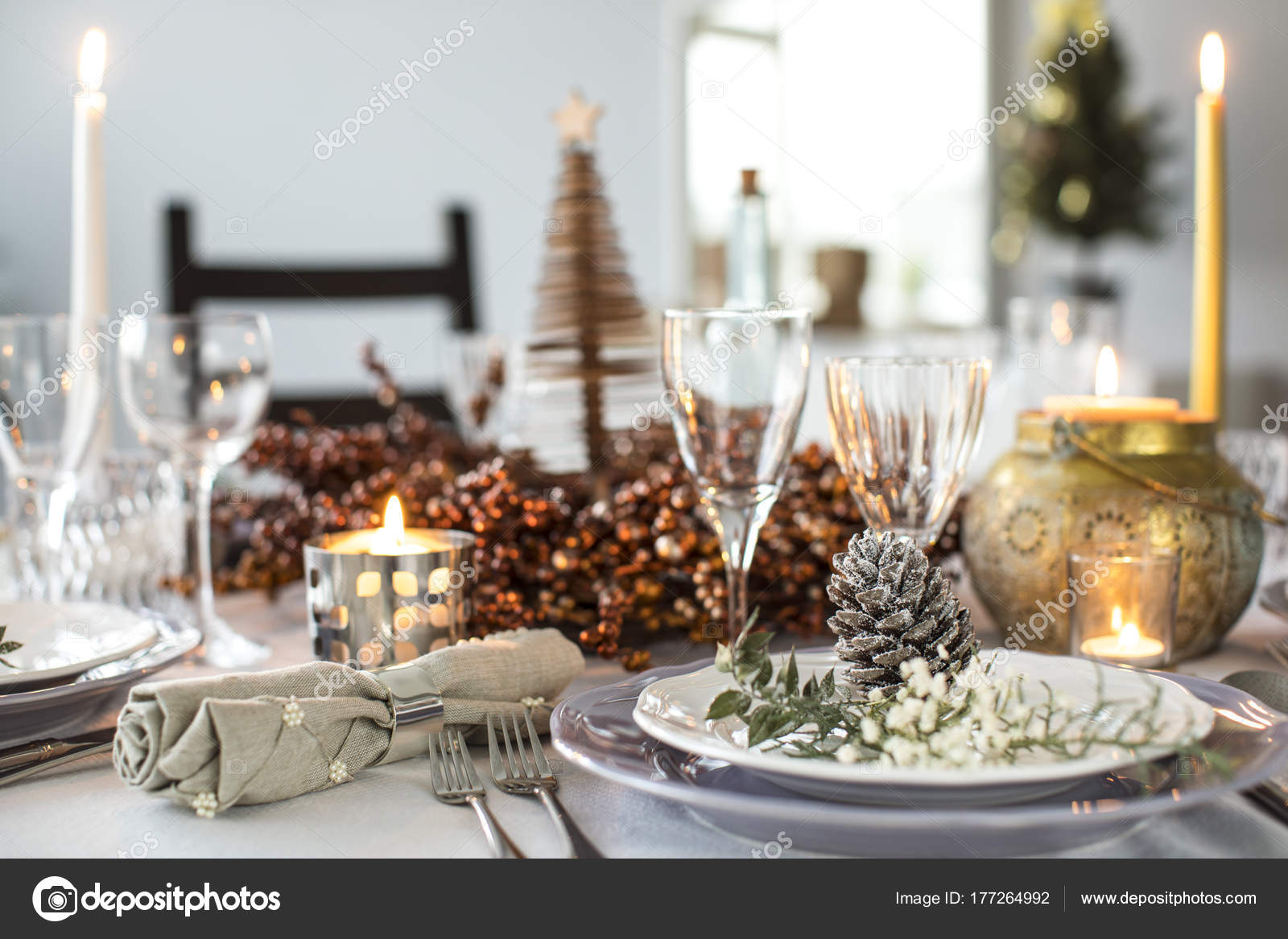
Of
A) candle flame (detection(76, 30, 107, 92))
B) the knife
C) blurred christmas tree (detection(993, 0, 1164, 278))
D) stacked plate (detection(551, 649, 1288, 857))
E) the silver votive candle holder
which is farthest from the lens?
blurred christmas tree (detection(993, 0, 1164, 278))

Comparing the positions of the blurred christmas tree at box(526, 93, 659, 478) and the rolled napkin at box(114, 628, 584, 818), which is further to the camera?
the blurred christmas tree at box(526, 93, 659, 478)

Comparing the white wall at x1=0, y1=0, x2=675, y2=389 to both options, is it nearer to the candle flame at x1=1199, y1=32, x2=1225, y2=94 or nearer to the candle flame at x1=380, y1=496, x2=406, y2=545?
the candle flame at x1=1199, y1=32, x2=1225, y2=94

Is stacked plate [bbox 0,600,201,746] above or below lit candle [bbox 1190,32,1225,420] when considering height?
below

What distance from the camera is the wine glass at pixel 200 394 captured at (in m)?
0.78

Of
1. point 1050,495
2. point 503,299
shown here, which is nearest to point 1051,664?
point 1050,495

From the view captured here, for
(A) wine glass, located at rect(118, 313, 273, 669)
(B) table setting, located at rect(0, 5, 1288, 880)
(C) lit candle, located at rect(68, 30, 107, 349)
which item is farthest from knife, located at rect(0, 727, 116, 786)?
(C) lit candle, located at rect(68, 30, 107, 349)

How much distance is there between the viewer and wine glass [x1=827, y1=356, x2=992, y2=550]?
1.93 ft

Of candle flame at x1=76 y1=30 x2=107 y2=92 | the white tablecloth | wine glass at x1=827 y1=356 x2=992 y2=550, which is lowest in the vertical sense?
the white tablecloth

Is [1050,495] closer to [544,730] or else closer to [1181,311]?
[544,730]

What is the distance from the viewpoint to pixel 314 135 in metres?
3.29

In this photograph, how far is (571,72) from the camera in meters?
3.80

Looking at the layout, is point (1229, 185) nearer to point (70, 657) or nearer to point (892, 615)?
point (892, 615)

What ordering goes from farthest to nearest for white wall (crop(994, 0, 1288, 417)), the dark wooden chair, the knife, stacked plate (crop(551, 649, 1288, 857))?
white wall (crop(994, 0, 1288, 417)), the dark wooden chair, the knife, stacked plate (crop(551, 649, 1288, 857))

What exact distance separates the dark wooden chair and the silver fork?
1.28m
